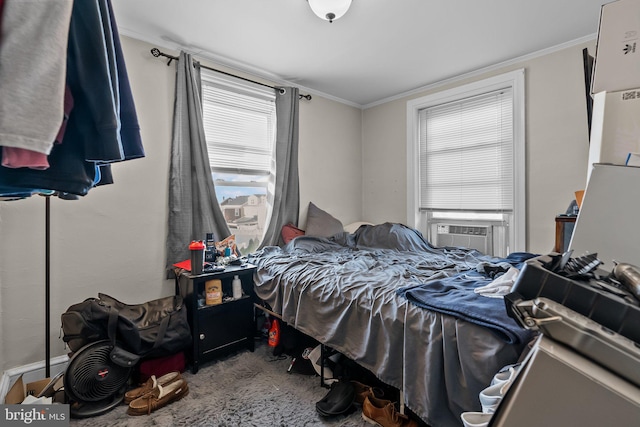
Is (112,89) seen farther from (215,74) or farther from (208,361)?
(215,74)

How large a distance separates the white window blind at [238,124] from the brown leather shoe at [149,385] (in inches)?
64.8

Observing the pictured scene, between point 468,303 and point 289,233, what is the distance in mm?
2037

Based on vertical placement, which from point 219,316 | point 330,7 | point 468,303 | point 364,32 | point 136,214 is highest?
point 364,32

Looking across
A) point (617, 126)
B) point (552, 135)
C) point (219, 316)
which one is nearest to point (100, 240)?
point (219, 316)

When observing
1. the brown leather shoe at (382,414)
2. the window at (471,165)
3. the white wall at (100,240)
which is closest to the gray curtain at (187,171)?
the white wall at (100,240)

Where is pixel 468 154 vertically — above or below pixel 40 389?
above

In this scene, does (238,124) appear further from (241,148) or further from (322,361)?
(322,361)

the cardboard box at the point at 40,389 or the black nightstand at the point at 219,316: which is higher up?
the black nightstand at the point at 219,316

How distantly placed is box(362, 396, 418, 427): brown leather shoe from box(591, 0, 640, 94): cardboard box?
59.2 inches

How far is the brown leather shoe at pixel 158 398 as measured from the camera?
5.24ft

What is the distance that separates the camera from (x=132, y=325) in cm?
175

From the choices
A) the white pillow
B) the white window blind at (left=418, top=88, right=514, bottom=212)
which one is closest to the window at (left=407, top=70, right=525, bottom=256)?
the white window blind at (left=418, top=88, right=514, bottom=212)

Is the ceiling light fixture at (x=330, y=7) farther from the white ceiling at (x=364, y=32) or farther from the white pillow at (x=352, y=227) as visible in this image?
the white pillow at (x=352, y=227)
